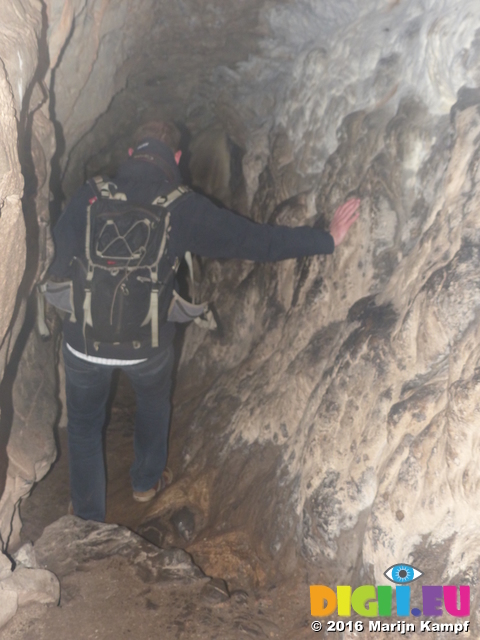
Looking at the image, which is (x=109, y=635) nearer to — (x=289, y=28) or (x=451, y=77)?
(x=451, y=77)

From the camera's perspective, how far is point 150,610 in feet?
7.63

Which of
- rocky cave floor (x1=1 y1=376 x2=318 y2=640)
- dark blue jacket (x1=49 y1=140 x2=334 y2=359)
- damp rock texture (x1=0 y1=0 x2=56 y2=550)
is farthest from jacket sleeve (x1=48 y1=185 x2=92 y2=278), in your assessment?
rocky cave floor (x1=1 y1=376 x2=318 y2=640)

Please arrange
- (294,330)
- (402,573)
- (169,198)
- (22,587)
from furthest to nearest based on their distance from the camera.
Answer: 1. (294,330)
2. (169,198)
3. (22,587)
4. (402,573)

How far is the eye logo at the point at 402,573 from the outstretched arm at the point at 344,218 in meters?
1.73

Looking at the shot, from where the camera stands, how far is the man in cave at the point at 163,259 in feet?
8.52

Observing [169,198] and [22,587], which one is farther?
[169,198]

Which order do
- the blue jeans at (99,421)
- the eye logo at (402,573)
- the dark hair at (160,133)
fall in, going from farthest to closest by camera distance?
the blue jeans at (99,421) → the dark hair at (160,133) → the eye logo at (402,573)

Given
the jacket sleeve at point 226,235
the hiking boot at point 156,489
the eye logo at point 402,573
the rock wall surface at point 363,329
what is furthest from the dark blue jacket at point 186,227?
the eye logo at point 402,573

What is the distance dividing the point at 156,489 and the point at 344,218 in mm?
2234

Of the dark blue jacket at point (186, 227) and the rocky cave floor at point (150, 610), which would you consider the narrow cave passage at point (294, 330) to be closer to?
the rocky cave floor at point (150, 610)

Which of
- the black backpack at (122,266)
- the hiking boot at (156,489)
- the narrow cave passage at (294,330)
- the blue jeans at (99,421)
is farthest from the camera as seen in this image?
the hiking boot at (156,489)

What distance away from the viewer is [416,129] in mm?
2703

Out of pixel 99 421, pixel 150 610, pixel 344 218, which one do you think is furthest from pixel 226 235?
pixel 150 610

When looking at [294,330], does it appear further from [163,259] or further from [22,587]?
[22,587]
